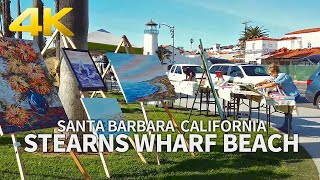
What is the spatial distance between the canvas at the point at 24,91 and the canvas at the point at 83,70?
49 cm

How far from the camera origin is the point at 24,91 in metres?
5.01

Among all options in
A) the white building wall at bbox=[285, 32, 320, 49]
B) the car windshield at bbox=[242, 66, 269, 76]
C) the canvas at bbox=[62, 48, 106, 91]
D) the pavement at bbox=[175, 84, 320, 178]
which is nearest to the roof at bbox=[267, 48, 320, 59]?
the white building wall at bbox=[285, 32, 320, 49]

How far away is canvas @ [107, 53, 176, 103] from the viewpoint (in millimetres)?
6476

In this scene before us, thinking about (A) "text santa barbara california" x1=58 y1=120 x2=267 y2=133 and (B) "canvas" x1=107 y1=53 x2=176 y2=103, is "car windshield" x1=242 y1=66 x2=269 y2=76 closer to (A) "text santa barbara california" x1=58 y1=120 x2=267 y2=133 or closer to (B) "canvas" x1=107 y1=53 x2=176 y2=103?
(A) "text santa barbara california" x1=58 y1=120 x2=267 y2=133

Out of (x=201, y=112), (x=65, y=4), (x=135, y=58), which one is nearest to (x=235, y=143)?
(x=135, y=58)

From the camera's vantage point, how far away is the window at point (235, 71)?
21.4 meters

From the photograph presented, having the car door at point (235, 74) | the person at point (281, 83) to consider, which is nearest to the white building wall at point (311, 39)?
the car door at point (235, 74)

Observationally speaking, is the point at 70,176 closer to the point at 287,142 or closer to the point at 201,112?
the point at 287,142

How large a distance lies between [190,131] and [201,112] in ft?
14.1

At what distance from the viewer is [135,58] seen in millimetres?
7047

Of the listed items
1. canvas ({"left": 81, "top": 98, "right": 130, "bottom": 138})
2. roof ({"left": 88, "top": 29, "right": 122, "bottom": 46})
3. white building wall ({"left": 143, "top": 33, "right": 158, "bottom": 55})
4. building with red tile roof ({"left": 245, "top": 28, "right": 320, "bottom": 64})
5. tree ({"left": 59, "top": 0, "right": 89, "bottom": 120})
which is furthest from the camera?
building with red tile roof ({"left": 245, "top": 28, "right": 320, "bottom": 64})

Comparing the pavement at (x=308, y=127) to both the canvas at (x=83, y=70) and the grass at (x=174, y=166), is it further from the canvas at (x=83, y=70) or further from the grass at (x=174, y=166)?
the canvas at (x=83, y=70)

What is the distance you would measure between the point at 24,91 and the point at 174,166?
2537mm

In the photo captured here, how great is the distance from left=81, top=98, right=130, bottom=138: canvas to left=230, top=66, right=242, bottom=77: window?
52.5ft
